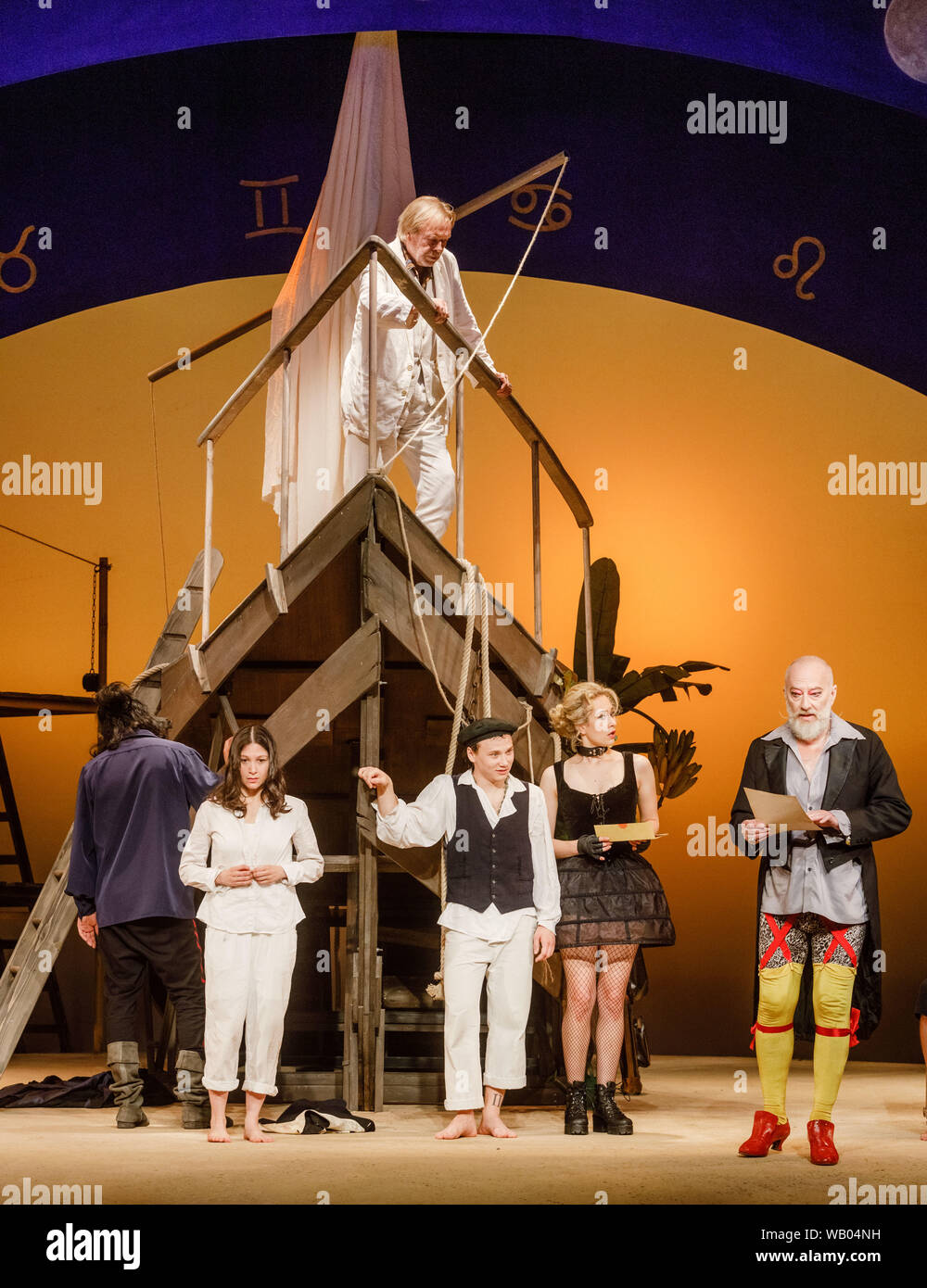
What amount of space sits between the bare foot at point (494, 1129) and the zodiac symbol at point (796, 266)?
3.81 m

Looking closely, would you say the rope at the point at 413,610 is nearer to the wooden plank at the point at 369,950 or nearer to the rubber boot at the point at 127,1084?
the wooden plank at the point at 369,950

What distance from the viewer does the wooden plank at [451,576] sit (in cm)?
571

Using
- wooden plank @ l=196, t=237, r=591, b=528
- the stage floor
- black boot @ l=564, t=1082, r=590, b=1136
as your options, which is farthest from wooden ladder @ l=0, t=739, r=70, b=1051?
black boot @ l=564, t=1082, r=590, b=1136

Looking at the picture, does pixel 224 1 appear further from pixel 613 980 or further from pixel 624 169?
pixel 613 980

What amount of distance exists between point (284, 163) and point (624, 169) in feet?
5.25

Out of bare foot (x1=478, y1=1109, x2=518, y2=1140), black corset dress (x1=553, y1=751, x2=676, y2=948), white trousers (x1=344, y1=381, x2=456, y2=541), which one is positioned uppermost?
white trousers (x1=344, y1=381, x2=456, y2=541)

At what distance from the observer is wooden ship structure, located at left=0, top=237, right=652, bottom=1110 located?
5711 millimetres

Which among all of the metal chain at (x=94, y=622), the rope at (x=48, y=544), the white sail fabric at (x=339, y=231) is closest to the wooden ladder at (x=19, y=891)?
the metal chain at (x=94, y=622)

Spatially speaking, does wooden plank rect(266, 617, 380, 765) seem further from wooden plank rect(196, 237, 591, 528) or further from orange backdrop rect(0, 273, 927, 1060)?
orange backdrop rect(0, 273, 927, 1060)

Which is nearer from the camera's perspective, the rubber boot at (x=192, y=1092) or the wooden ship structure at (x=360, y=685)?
the rubber boot at (x=192, y=1092)

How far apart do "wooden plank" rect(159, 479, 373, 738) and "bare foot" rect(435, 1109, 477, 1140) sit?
6.49 feet

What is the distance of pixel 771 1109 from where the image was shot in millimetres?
4523

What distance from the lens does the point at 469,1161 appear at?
4.40 meters

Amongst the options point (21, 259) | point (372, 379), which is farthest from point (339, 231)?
point (21, 259)
